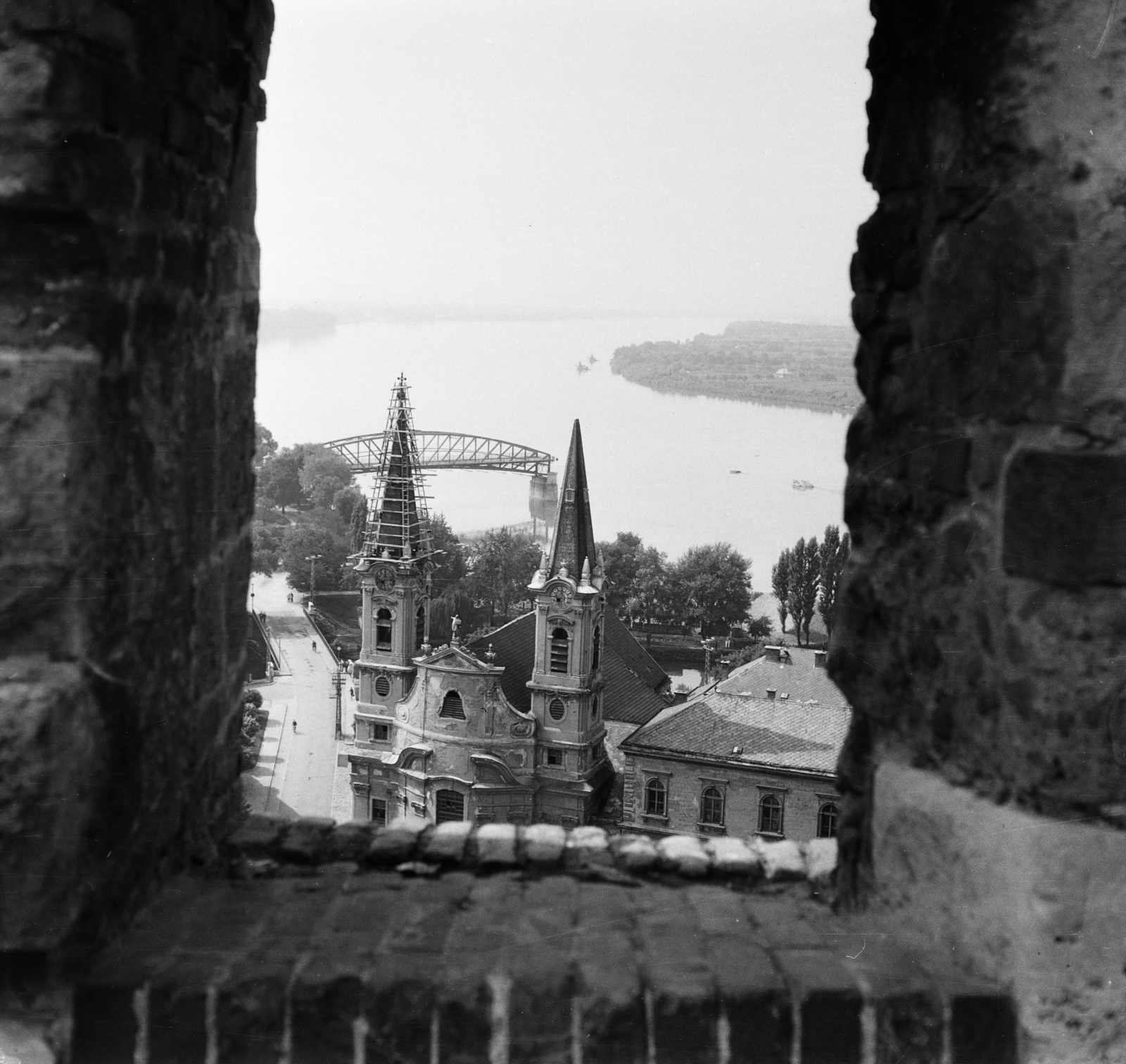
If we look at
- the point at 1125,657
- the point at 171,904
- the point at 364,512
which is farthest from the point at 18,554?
the point at 364,512

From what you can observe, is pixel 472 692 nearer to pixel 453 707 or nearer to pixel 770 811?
pixel 453 707

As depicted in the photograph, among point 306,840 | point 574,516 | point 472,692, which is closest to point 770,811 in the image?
point 472,692

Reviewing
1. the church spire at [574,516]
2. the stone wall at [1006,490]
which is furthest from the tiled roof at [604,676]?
the stone wall at [1006,490]

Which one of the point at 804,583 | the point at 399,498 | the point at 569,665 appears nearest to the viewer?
the point at 569,665

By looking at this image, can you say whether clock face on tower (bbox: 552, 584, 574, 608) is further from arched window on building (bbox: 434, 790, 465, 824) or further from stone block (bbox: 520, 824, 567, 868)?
stone block (bbox: 520, 824, 567, 868)

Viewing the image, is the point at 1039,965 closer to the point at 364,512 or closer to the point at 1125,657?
the point at 1125,657

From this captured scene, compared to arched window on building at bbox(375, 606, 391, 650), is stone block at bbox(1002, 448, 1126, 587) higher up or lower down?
higher up

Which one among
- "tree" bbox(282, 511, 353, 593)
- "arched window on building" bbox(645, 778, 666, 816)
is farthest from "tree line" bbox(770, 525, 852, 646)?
"tree" bbox(282, 511, 353, 593)
